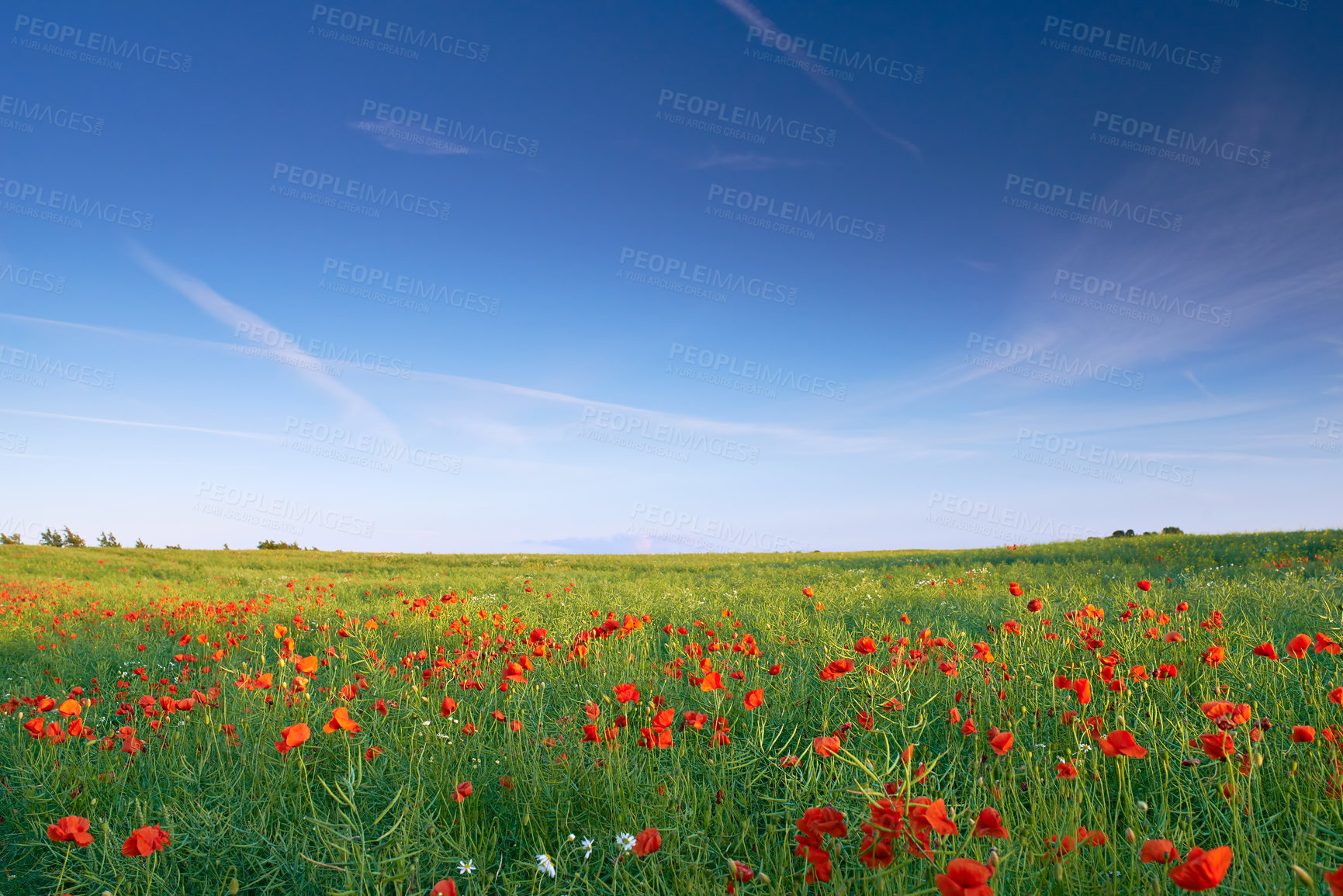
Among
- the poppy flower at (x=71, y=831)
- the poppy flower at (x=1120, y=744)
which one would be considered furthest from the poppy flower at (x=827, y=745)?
the poppy flower at (x=71, y=831)

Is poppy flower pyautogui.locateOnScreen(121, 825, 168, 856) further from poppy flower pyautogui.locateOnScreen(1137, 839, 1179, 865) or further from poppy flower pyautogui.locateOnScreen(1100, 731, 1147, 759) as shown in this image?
poppy flower pyautogui.locateOnScreen(1100, 731, 1147, 759)

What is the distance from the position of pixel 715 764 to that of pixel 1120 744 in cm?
168

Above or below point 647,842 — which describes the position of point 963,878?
above

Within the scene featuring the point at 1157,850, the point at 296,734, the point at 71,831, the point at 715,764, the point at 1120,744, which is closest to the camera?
the point at 1157,850

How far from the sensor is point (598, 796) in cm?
296

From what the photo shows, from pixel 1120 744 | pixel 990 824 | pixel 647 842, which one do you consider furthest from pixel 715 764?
pixel 1120 744

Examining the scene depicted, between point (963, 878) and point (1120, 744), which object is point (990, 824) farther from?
point (1120, 744)

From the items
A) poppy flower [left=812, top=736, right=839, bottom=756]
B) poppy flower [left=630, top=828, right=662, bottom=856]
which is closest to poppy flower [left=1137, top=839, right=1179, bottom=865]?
poppy flower [left=812, top=736, right=839, bottom=756]

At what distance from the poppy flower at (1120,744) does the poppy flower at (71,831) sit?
3416 mm

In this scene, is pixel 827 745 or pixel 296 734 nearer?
pixel 827 745

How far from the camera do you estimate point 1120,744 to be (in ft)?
6.91

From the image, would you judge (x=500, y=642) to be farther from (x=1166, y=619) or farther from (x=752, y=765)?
(x=1166, y=619)

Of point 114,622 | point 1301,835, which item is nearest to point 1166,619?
point 1301,835

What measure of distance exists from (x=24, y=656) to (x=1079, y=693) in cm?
1052
